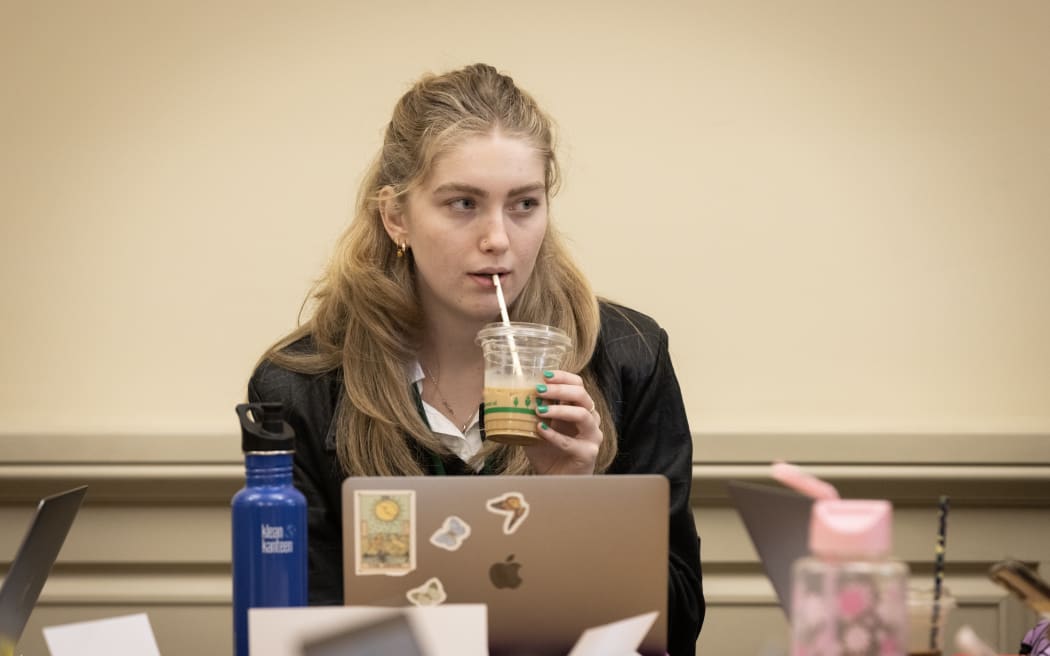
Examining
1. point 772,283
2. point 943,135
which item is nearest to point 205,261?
point 772,283

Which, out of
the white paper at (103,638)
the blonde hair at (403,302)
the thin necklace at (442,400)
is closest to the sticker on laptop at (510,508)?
the white paper at (103,638)

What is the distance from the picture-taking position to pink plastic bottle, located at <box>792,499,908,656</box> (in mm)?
926

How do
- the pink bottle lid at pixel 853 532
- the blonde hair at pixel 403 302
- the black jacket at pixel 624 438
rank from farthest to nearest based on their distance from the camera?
the blonde hair at pixel 403 302 < the black jacket at pixel 624 438 < the pink bottle lid at pixel 853 532

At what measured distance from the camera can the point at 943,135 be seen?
109 inches

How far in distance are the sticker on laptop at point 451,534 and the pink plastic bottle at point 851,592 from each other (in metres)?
0.45

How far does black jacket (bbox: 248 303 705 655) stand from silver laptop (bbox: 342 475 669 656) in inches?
22.4

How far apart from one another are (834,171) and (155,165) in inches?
60.8

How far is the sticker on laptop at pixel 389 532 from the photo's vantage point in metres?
1.30

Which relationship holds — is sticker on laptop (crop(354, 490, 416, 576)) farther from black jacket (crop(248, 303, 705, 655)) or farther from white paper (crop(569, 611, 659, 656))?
black jacket (crop(248, 303, 705, 655))

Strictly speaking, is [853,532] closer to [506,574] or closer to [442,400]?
[506,574]

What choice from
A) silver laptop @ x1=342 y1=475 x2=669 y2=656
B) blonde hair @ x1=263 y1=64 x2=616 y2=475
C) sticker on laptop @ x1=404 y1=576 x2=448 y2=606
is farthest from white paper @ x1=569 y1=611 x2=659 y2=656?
blonde hair @ x1=263 y1=64 x2=616 y2=475

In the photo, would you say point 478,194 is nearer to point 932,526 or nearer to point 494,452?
point 494,452

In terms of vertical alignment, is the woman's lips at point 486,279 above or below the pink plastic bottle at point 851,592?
above

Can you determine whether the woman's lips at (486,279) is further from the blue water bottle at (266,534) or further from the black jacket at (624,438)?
the blue water bottle at (266,534)
